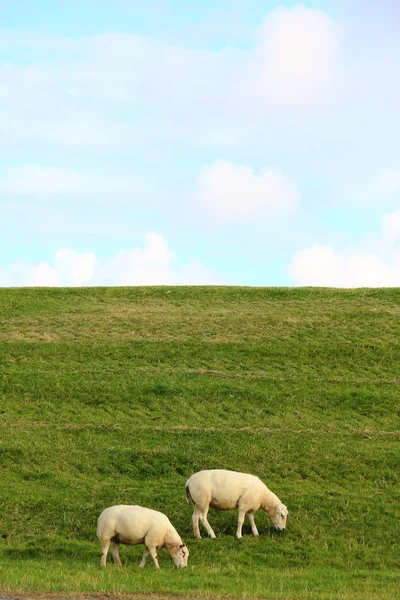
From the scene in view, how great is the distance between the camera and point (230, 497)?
20016mm

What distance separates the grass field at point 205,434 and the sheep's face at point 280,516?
23 cm

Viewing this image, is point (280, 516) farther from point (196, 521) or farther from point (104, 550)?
point (104, 550)

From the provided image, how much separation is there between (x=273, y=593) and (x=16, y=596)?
460 cm

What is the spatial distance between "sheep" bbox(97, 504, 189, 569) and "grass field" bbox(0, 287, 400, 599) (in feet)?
1.25

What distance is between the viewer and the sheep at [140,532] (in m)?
17.5

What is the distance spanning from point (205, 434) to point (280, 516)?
306 inches

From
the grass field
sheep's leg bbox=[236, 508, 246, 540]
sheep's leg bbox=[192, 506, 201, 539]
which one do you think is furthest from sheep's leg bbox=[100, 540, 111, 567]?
sheep's leg bbox=[236, 508, 246, 540]

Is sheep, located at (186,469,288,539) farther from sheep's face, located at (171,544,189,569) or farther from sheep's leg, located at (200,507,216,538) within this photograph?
sheep's face, located at (171,544,189,569)

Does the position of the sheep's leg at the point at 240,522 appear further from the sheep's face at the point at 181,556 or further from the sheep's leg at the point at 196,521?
the sheep's face at the point at 181,556

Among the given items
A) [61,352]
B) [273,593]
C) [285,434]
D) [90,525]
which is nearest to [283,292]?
[61,352]

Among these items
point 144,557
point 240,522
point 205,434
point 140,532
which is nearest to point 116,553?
point 144,557

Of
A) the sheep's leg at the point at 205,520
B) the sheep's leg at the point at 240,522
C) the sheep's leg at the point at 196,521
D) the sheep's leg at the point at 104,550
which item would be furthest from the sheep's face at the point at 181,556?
the sheep's leg at the point at 240,522

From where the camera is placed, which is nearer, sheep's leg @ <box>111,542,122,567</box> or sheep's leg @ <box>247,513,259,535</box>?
sheep's leg @ <box>111,542,122,567</box>

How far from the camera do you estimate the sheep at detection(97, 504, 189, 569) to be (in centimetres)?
1748
